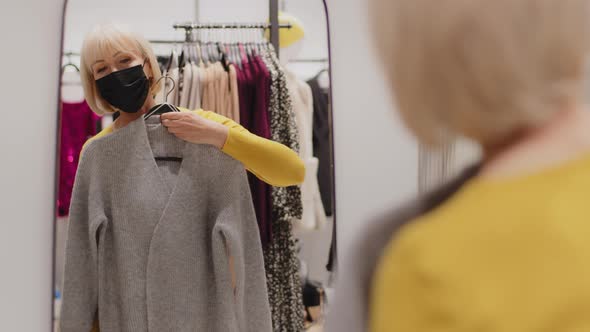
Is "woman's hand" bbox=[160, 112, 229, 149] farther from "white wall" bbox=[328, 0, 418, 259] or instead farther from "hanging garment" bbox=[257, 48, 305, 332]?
→ "white wall" bbox=[328, 0, 418, 259]

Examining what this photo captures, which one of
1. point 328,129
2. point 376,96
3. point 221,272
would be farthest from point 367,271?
point 328,129

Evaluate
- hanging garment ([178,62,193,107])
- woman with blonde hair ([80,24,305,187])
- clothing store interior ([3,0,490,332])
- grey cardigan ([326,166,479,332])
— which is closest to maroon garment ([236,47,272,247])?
clothing store interior ([3,0,490,332])

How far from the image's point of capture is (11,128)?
141cm

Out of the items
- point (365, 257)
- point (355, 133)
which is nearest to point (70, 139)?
point (355, 133)

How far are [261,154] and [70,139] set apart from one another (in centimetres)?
61

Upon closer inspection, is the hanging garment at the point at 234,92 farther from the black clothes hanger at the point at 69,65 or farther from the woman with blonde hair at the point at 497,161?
the woman with blonde hair at the point at 497,161

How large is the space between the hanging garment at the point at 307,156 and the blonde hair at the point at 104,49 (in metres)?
0.41

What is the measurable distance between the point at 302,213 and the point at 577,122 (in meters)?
1.05

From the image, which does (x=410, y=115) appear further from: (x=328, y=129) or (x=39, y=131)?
(x=39, y=131)

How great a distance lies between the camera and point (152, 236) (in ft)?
3.52

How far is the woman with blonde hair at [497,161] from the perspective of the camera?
34 cm

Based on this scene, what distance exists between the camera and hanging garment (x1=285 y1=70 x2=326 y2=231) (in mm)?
1404

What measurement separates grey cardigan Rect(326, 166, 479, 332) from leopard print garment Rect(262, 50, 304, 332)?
85 centimetres

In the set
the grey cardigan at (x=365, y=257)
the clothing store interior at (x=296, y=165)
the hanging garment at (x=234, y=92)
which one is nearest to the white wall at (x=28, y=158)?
the clothing store interior at (x=296, y=165)
